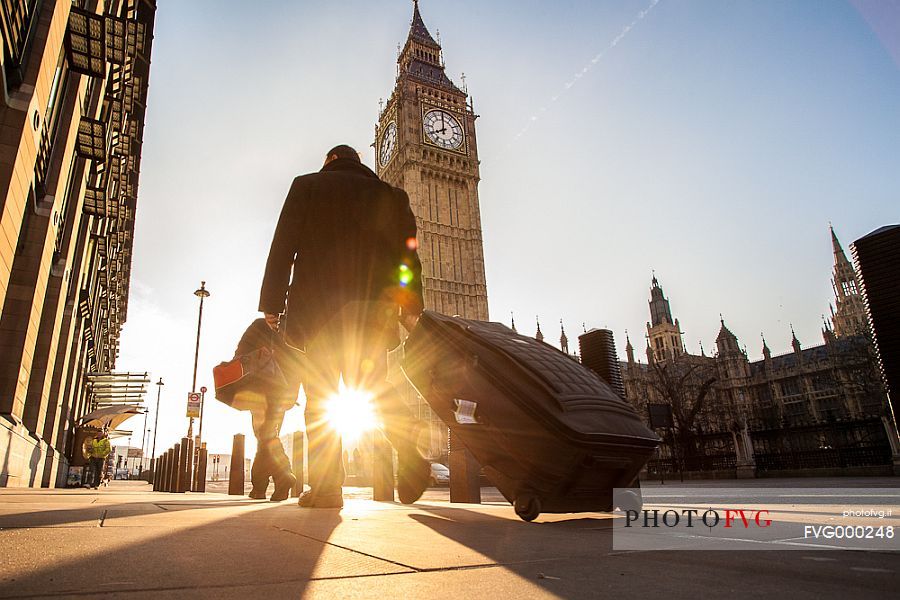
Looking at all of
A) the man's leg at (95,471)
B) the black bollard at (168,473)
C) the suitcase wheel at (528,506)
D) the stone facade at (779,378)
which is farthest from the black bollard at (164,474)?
the stone facade at (779,378)

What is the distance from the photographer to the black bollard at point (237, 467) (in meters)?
9.12

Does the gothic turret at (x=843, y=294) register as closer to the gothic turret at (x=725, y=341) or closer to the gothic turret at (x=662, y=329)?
the gothic turret at (x=725, y=341)

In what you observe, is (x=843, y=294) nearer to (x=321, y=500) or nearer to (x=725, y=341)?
(x=725, y=341)

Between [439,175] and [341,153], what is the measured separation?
5478 cm

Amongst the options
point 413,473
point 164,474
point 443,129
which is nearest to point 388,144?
point 443,129

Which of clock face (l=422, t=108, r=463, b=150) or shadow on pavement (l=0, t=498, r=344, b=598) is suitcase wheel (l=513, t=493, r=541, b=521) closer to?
shadow on pavement (l=0, t=498, r=344, b=598)

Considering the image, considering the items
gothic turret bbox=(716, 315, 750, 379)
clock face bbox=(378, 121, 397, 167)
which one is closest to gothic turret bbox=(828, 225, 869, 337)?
gothic turret bbox=(716, 315, 750, 379)

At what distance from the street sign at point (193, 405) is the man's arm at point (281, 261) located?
20.9 meters

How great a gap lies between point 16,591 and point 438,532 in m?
1.38

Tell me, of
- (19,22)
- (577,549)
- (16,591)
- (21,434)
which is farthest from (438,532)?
(21,434)

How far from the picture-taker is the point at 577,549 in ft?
5.13

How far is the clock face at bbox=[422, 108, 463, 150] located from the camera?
2282 inches

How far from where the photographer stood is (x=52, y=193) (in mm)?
9539

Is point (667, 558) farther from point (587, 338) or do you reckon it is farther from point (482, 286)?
point (482, 286)
